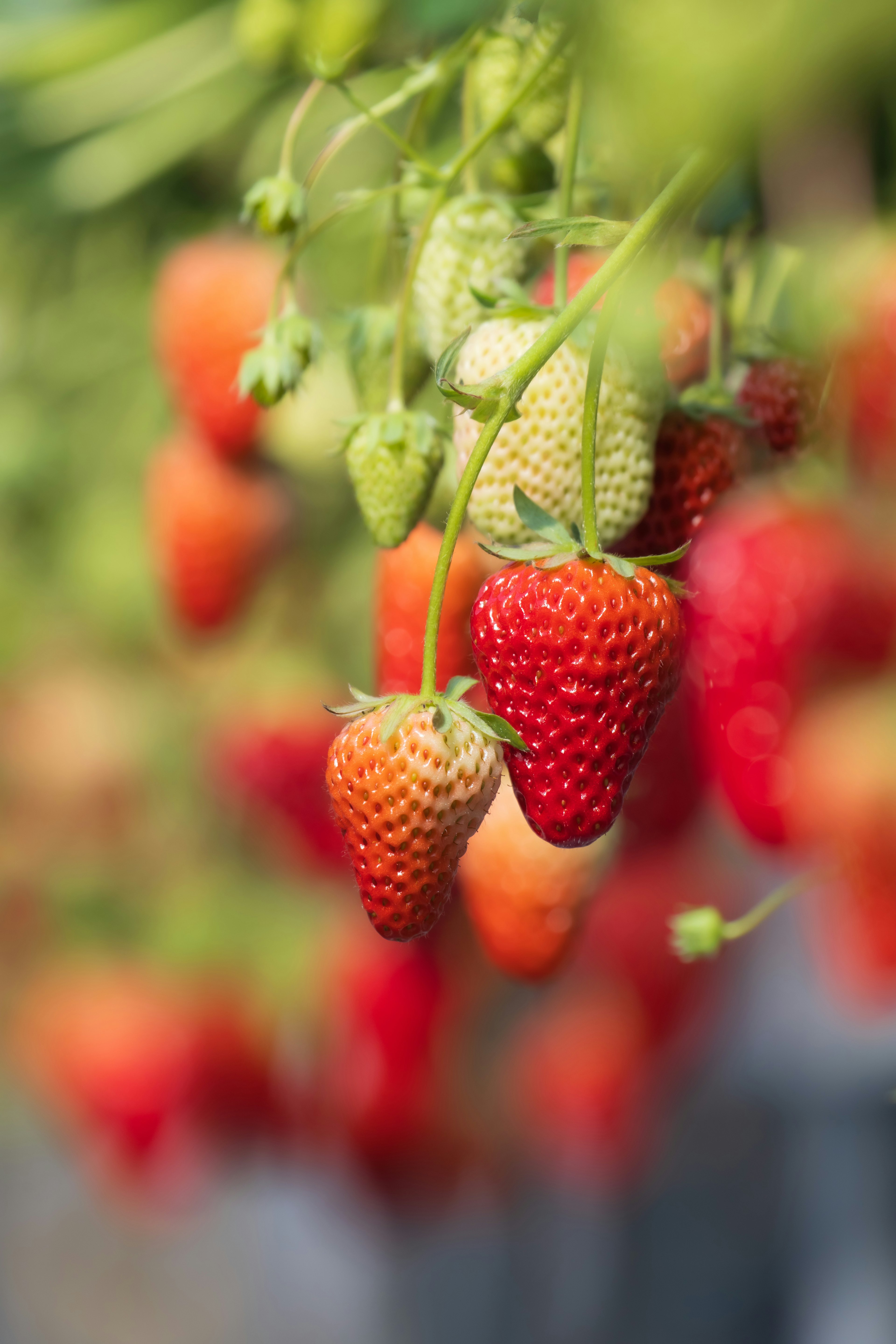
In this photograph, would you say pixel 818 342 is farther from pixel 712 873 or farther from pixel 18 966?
pixel 18 966

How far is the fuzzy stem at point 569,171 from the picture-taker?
0.84 feet

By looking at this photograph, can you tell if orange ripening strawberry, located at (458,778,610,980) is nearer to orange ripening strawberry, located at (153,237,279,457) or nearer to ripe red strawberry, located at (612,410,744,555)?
ripe red strawberry, located at (612,410,744,555)

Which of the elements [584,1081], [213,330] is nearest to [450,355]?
[213,330]

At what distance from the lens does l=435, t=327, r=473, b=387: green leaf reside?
0.85 ft

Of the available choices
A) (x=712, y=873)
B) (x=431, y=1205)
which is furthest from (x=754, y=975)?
(x=712, y=873)

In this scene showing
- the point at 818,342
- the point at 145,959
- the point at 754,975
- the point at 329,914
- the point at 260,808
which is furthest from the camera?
the point at 754,975

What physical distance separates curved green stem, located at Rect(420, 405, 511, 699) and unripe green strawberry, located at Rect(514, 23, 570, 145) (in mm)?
92

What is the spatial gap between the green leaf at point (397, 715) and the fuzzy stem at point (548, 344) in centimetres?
3

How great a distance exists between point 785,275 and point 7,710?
80 cm

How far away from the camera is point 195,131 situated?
0.66m

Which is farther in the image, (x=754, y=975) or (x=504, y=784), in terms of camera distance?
(x=754, y=975)

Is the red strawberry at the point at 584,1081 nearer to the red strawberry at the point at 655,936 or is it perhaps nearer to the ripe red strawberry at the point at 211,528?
the red strawberry at the point at 655,936

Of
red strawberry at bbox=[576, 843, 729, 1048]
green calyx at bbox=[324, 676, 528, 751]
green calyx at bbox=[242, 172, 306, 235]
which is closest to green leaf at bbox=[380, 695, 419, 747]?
green calyx at bbox=[324, 676, 528, 751]

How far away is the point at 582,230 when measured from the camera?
0.23m
